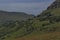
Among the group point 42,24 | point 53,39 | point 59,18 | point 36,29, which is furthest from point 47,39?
point 59,18

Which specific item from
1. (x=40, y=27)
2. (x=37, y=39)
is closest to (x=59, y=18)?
(x=40, y=27)

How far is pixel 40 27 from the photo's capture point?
168 meters

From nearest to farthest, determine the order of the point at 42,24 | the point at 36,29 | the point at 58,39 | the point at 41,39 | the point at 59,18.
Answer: the point at 58,39
the point at 41,39
the point at 36,29
the point at 42,24
the point at 59,18

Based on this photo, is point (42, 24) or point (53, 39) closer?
point (53, 39)

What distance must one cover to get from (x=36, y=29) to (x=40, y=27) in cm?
725

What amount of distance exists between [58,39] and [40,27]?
227 feet

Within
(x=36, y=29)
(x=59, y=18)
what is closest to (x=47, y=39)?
(x=36, y=29)

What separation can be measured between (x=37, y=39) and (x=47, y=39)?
939cm

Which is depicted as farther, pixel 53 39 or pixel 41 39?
pixel 41 39

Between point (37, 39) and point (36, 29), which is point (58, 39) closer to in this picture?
point (37, 39)

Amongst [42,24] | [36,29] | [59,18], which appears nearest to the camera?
[36,29]

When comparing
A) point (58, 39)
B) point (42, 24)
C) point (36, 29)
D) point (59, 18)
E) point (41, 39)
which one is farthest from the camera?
point (59, 18)

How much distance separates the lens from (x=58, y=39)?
98688 millimetres

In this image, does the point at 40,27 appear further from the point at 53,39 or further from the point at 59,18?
the point at 53,39
